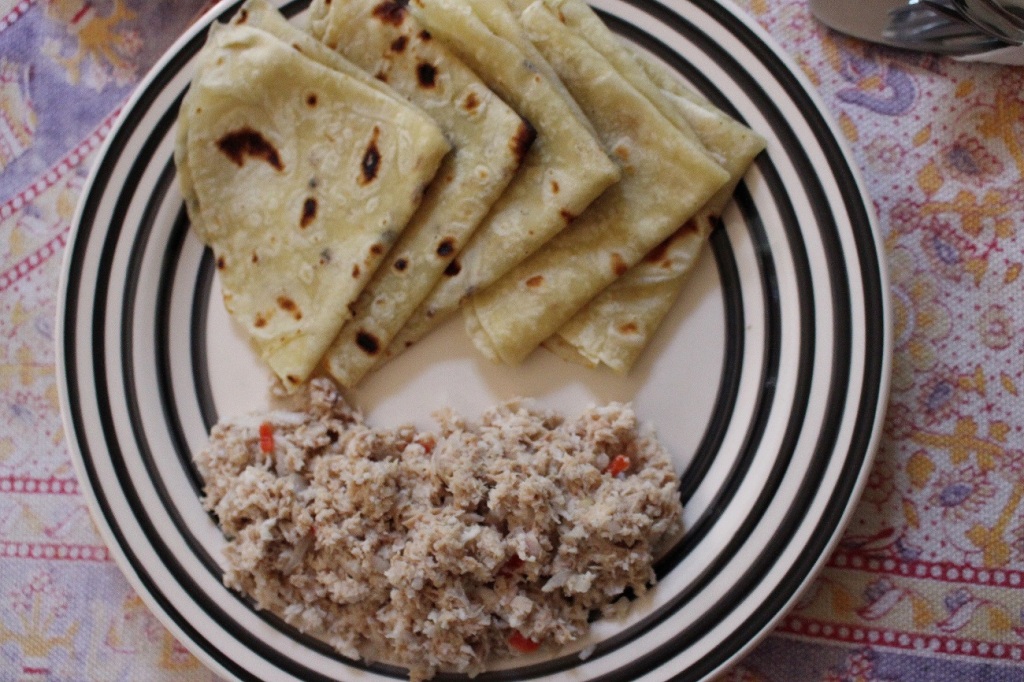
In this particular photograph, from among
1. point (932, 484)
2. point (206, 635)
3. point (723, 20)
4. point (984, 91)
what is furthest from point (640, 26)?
point (206, 635)

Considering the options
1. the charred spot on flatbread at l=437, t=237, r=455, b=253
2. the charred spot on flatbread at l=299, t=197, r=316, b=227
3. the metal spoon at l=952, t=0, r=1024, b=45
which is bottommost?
the charred spot on flatbread at l=437, t=237, r=455, b=253

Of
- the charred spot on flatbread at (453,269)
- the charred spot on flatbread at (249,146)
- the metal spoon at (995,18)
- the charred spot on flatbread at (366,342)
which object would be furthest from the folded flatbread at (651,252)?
the charred spot on flatbread at (249,146)

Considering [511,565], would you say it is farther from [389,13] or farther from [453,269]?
[389,13]

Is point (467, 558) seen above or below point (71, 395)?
below

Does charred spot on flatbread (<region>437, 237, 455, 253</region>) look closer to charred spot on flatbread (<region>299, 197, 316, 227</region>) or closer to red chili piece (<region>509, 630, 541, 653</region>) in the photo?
charred spot on flatbread (<region>299, 197, 316, 227</region>)

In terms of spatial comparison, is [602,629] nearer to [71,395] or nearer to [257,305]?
[257,305]

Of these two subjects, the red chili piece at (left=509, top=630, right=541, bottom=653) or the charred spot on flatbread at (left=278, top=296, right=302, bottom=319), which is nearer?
the red chili piece at (left=509, top=630, right=541, bottom=653)

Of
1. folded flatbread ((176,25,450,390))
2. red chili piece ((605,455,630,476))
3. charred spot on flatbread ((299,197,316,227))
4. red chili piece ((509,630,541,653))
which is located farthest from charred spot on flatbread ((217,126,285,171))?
red chili piece ((509,630,541,653))
